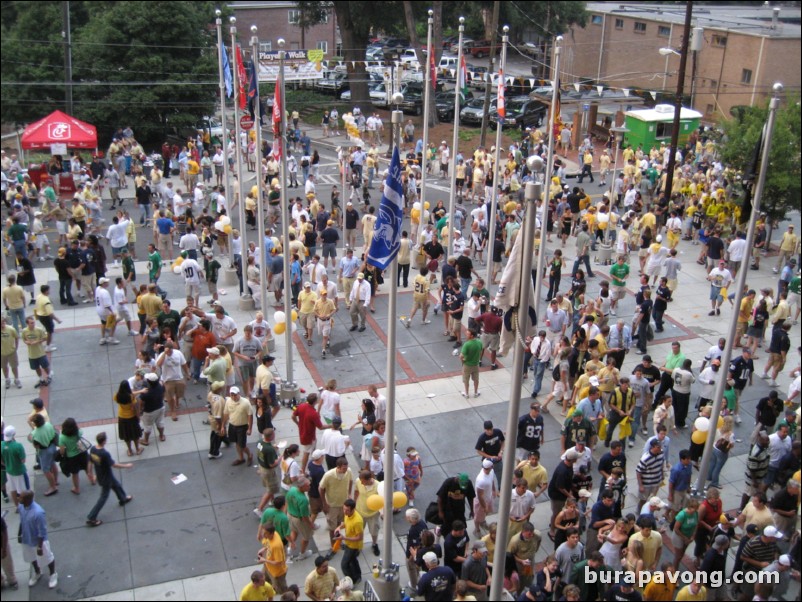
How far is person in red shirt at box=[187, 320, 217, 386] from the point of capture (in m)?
15.4

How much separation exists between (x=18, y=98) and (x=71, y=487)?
30.3 m

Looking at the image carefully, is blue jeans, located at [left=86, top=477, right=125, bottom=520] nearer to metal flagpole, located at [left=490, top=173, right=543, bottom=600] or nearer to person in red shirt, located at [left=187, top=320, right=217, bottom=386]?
person in red shirt, located at [left=187, top=320, right=217, bottom=386]

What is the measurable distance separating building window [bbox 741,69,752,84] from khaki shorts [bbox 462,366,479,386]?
726 inches

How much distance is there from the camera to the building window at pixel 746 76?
93.5 feet

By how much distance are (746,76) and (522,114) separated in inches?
498

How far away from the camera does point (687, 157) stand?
32906 mm

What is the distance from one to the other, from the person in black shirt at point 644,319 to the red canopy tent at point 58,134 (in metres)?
20.0

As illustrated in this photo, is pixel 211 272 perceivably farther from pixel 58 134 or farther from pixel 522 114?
pixel 522 114

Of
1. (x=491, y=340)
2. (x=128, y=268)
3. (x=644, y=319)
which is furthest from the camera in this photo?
(x=128, y=268)

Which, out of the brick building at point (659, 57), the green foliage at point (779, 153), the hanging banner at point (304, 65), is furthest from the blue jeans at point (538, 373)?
the hanging banner at point (304, 65)

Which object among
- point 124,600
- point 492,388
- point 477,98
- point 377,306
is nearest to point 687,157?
point 477,98

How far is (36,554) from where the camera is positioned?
10.5m

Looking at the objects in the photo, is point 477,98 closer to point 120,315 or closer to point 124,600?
point 120,315

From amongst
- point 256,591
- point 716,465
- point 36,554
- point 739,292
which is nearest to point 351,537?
point 256,591
